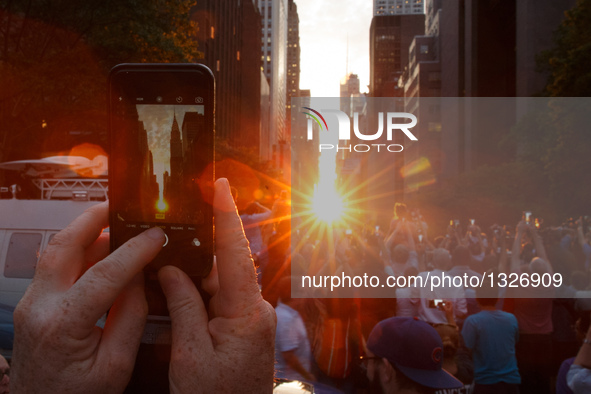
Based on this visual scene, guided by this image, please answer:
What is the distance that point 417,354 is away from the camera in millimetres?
3230

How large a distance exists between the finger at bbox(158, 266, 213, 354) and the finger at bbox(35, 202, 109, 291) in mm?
193

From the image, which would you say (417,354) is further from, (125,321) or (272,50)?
(272,50)

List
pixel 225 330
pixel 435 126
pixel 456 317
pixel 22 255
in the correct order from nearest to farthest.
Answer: pixel 225 330
pixel 456 317
pixel 22 255
pixel 435 126

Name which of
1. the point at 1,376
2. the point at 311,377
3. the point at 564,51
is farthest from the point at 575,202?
the point at 1,376

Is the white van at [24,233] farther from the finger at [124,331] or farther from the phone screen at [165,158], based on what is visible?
the finger at [124,331]

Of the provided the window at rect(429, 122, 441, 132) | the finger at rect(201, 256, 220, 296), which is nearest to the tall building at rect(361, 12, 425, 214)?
the window at rect(429, 122, 441, 132)

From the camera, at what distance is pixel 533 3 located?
1670 inches

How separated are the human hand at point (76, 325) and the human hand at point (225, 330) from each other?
0.10m

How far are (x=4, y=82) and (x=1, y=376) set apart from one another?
12.9m

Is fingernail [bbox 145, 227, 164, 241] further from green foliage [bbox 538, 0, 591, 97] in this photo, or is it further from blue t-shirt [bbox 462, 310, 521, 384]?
green foliage [bbox 538, 0, 591, 97]

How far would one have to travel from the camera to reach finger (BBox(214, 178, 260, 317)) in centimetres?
113

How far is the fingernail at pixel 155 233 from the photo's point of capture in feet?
3.92

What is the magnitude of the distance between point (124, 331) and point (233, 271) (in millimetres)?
275

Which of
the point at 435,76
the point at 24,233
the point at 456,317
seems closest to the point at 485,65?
the point at 435,76
